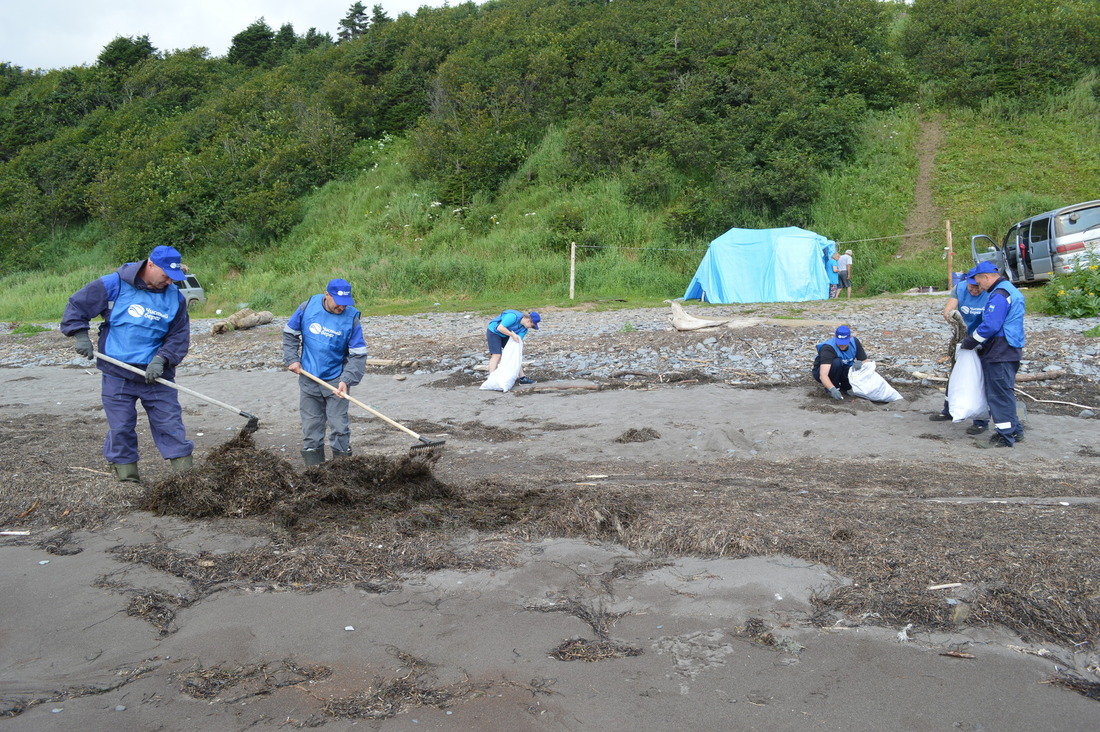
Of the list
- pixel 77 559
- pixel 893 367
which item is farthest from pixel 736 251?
pixel 77 559

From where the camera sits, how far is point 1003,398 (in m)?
7.05

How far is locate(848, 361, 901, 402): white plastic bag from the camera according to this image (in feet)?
28.6

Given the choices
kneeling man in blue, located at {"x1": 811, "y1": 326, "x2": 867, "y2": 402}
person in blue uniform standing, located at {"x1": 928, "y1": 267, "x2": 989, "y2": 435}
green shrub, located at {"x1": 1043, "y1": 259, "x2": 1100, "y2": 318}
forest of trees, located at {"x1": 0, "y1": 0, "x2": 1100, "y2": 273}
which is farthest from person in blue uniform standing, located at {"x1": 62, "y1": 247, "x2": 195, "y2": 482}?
forest of trees, located at {"x1": 0, "y1": 0, "x2": 1100, "y2": 273}

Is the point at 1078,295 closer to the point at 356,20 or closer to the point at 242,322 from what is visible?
the point at 242,322

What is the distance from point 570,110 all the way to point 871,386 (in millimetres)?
23079

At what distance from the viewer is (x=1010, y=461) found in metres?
6.62

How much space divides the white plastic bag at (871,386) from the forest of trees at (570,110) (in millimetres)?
14459

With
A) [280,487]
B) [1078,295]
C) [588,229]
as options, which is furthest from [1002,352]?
[588,229]

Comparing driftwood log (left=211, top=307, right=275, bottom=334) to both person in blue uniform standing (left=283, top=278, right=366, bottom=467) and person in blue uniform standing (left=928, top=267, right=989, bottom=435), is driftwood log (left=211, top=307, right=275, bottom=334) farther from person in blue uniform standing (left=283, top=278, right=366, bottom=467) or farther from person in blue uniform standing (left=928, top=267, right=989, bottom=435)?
person in blue uniform standing (left=928, top=267, right=989, bottom=435)

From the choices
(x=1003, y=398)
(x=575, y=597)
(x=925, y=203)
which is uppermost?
(x=925, y=203)

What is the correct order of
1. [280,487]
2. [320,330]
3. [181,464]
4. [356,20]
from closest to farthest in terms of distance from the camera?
[280,487], [181,464], [320,330], [356,20]

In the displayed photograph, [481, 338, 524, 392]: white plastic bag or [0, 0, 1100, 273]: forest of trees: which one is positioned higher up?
[0, 0, 1100, 273]: forest of trees

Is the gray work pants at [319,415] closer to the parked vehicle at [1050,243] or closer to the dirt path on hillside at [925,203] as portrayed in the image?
the parked vehicle at [1050,243]

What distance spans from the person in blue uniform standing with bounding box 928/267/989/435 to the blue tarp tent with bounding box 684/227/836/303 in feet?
32.9
